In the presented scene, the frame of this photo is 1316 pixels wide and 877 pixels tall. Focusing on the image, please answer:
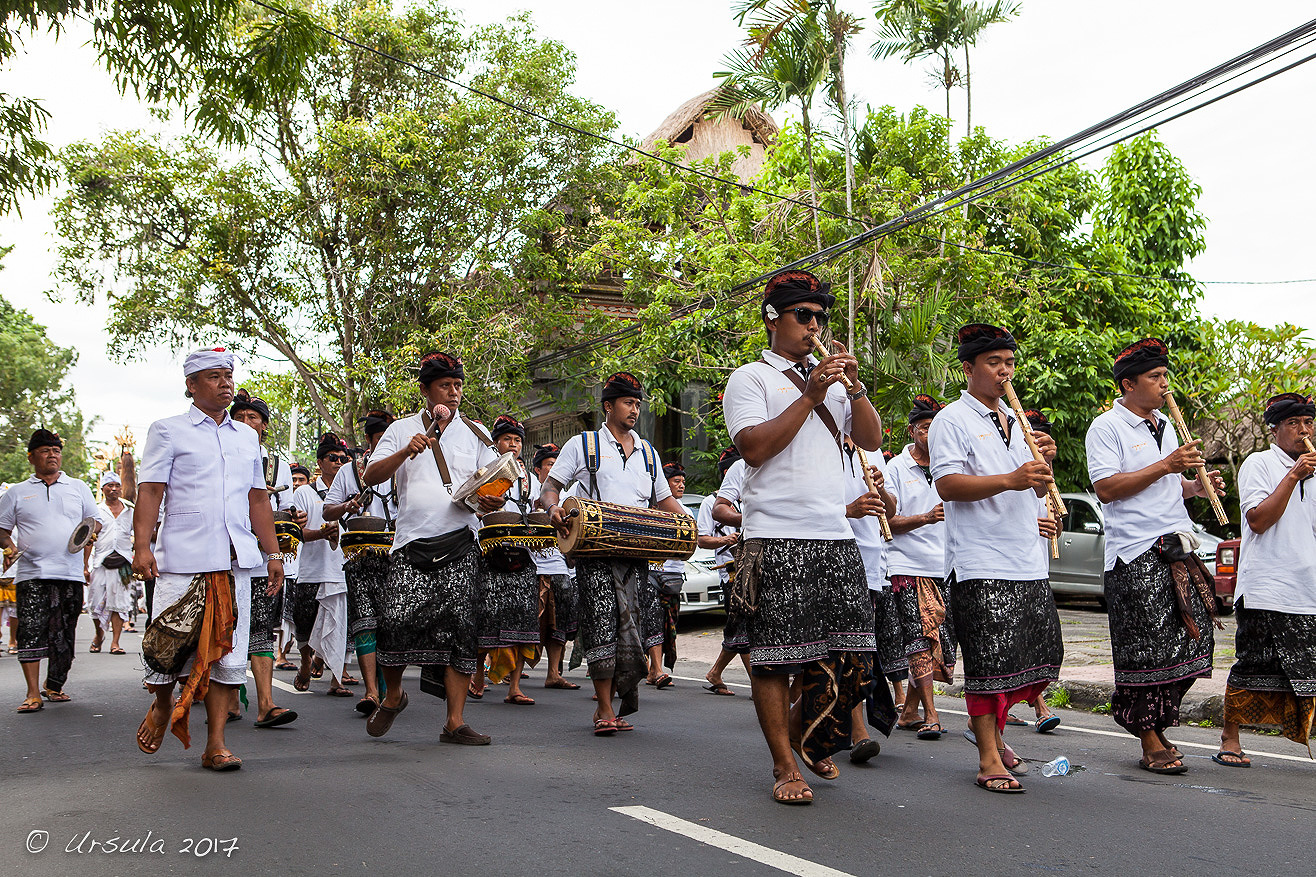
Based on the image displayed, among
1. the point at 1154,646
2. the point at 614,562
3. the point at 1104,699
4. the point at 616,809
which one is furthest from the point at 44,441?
the point at 1104,699

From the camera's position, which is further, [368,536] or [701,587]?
[701,587]

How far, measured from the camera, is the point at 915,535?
7969 mm

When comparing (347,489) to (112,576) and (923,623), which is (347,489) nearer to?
(923,623)

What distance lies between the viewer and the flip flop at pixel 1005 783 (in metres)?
5.41

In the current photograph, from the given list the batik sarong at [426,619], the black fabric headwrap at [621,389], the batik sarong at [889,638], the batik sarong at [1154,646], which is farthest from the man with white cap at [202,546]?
the batik sarong at [1154,646]

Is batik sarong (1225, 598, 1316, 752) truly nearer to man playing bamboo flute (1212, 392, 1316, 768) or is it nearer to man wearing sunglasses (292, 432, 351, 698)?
man playing bamboo flute (1212, 392, 1316, 768)

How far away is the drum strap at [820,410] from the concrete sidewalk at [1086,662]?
4.42 meters

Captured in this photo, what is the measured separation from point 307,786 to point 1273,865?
4.06 meters

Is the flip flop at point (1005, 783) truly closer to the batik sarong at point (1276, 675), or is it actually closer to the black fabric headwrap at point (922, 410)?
the batik sarong at point (1276, 675)

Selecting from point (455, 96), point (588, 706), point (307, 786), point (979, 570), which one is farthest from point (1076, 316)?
point (307, 786)

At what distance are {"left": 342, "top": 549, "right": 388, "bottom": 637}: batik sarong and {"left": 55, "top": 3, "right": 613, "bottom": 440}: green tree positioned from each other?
46.9ft

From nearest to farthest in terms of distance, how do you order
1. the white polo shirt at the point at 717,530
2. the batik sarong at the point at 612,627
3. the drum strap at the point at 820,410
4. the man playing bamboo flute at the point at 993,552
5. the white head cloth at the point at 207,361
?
the drum strap at the point at 820,410 → the man playing bamboo flute at the point at 993,552 → the white head cloth at the point at 207,361 → the batik sarong at the point at 612,627 → the white polo shirt at the point at 717,530

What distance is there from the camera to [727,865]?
4.09 metres

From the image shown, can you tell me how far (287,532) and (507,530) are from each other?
7.64 feet
